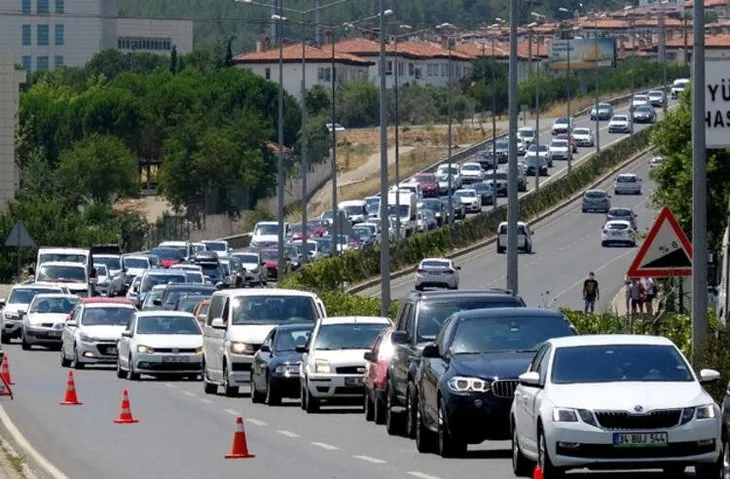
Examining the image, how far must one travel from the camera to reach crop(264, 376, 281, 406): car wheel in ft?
112

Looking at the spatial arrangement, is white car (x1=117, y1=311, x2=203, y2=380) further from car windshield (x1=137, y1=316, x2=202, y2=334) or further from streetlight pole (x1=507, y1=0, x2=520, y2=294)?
streetlight pole (x1=507, y1=0, x2=520, y2=294)

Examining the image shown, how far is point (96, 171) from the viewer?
13512cm

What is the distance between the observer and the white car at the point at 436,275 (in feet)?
241

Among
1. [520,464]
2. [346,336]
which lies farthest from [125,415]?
[520,464]

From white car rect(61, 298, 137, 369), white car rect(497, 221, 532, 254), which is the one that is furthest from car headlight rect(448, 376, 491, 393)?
white car rect(497, 221, 532, 254)

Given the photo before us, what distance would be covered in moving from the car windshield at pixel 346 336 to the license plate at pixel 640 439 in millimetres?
14029

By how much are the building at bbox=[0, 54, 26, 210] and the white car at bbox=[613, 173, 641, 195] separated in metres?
34.5

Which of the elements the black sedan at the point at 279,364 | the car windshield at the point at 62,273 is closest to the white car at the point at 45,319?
→ the car windshield at the point at 62,273

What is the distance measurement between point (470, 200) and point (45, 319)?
56.4 metres

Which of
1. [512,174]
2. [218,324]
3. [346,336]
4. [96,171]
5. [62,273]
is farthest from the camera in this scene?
[96,171]

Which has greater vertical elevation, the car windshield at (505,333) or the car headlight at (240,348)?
the car windshield at (505,333)

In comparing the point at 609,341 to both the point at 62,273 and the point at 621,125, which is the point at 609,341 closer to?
the point at 62,273

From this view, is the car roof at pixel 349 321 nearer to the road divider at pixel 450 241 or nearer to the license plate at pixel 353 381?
the license plate at pixel 353 381

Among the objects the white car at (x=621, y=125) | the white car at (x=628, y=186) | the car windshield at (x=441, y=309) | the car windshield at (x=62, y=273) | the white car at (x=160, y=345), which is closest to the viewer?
the car windshield at (x=441, y=309)
